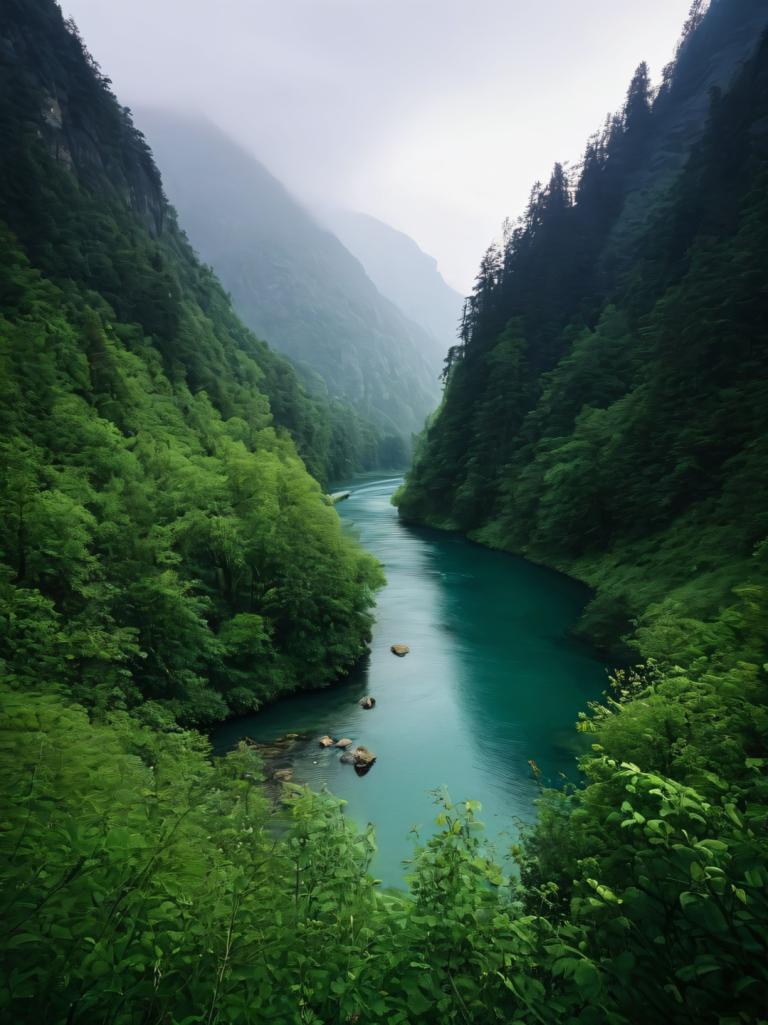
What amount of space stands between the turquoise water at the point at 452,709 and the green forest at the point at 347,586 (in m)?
1.41

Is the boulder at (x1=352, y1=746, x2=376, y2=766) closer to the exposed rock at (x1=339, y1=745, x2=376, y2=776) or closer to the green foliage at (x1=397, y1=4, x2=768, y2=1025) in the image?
the exposed rock at (x1=339, y1=745, x2=376, y2=776)

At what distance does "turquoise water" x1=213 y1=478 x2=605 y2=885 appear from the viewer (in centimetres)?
1620

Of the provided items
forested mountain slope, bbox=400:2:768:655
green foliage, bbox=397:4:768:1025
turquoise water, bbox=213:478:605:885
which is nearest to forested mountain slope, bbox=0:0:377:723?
turquoise water, bbox=213:478:605:885

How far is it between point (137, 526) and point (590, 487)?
109 feet

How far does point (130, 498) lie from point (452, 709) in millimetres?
16529

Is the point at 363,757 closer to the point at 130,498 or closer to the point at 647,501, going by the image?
the point at 130,498

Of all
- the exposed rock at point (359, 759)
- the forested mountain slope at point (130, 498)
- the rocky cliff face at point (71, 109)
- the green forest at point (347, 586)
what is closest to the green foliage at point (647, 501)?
the green forest at point (347, 586)

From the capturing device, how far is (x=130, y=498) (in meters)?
21.8

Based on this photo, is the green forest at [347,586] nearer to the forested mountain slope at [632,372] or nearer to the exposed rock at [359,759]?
the forested mountain slope at [632,372]

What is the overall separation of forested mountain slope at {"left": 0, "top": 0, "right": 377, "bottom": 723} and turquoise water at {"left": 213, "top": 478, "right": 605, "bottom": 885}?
243 cm

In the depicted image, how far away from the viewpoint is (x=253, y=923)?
376cm


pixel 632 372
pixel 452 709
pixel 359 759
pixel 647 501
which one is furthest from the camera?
pixel 632 372

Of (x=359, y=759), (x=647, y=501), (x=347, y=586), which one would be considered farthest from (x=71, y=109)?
(x=359, y=759)

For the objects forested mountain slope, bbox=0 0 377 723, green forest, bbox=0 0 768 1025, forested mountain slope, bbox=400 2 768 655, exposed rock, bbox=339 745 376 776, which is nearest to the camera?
green forest, bbox=0 0 768 1025
